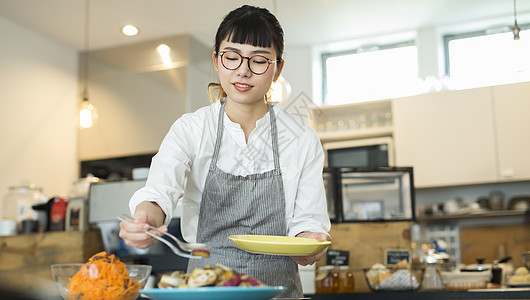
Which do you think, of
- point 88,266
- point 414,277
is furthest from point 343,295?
point 88,266

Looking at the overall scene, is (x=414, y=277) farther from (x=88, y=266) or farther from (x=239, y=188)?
(x=88, y=266)

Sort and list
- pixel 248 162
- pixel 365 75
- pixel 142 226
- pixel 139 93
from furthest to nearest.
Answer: pixel 139 93 → pixel 365 75 → pixel 248 162 → pixel 142 226

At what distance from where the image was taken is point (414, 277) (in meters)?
2.04

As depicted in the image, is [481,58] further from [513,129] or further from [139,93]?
[139,93]

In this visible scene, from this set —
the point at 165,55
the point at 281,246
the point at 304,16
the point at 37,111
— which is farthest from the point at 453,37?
the point at 281,246

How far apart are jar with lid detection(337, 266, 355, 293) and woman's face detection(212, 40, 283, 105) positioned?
1.05 meters

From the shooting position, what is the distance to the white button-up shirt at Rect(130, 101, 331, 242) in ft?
4.46

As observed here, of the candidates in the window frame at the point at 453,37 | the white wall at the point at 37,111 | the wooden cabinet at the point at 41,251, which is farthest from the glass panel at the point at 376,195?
the white wall at the point at 37,111

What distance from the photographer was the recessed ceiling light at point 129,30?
4.01m

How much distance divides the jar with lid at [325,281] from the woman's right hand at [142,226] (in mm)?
1249

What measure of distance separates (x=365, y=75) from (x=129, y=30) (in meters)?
1.70

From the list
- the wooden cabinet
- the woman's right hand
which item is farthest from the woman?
the wooden cabinet

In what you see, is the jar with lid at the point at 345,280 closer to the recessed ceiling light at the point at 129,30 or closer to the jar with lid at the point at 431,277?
the jar with lid at the point at 431,277

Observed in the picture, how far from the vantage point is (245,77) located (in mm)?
1309
